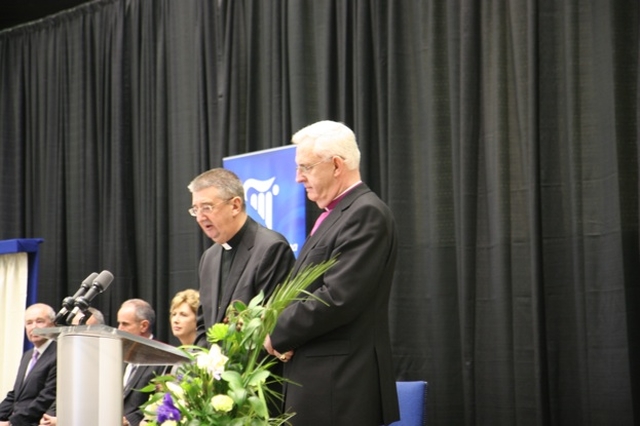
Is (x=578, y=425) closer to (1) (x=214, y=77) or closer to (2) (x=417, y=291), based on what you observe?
(2) (x=417, y=291)

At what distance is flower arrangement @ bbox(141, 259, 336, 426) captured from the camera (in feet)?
7.27

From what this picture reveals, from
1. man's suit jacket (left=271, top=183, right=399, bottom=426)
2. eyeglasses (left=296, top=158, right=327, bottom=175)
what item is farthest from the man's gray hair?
man's suit jacket (left=271, top=183, right=399, bottom=426)

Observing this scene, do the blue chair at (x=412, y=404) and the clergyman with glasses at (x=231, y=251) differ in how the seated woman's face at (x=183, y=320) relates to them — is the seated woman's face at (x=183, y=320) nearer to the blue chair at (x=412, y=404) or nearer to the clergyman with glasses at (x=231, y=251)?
the clergyman with glasses at (x=231, y=251)

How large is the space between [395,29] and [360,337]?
9.61 ft

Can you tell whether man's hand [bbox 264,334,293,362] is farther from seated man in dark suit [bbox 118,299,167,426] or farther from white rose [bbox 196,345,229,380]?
seated man in dark suit [bbox 118,299,167,426]

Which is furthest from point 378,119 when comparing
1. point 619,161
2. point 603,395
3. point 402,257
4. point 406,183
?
point 603,395

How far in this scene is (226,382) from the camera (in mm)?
2289

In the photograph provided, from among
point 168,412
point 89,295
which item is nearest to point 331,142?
A: point 89,295

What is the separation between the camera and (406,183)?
5539 millimetres

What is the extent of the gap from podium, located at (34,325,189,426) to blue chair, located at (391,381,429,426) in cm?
177

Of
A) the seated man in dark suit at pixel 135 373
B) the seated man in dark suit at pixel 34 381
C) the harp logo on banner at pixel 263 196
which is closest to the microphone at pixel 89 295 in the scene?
the seated man in dark suit at pixel 135 373

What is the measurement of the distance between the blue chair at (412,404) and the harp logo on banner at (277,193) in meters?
1.21

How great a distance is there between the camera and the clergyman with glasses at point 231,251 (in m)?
3.69

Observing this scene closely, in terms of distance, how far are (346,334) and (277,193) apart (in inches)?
85.4
